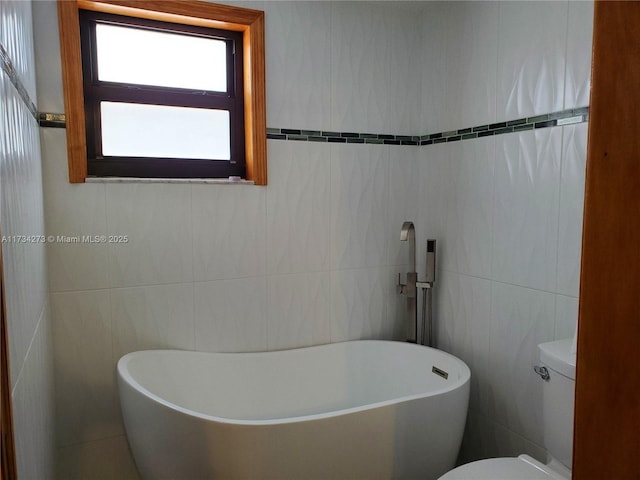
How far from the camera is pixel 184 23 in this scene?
2240mm

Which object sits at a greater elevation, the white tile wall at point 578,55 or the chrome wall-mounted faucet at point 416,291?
the white tile wall at point 578,55

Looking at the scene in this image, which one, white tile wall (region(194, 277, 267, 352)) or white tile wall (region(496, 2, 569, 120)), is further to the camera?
white tile wall (region(194, 277, 267, 352))

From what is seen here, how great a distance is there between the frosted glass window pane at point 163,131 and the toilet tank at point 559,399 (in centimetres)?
176

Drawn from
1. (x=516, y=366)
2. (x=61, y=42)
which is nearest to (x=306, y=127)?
(x=61, y=42)

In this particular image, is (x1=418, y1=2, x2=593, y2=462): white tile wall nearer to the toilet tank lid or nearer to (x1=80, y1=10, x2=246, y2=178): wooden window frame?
the toilet tank lid

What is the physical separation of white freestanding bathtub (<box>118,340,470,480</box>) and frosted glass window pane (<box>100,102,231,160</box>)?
3.21ft

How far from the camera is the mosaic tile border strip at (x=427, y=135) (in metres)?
1.87

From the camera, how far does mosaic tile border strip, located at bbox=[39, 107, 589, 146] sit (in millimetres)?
1870

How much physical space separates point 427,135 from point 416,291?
90 cm

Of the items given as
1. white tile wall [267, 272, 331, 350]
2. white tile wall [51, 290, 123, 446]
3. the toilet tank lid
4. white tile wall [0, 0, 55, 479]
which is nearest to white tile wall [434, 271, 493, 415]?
the toilet tank lid

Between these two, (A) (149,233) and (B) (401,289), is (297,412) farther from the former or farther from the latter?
(A) (149,233)

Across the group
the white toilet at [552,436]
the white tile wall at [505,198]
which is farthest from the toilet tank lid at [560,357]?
the white tile wall at [505,198]

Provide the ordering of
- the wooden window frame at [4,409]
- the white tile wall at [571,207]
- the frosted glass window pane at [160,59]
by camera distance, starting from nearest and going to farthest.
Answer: the wooden window frame at [4,409] < the white tile wall at [571,207] < the frosted glass window pane at [160,59]

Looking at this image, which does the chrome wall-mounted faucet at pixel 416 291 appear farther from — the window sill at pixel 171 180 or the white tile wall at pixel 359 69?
the window sill at pixel 171 180
